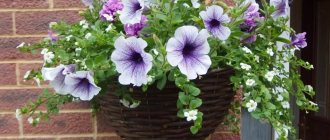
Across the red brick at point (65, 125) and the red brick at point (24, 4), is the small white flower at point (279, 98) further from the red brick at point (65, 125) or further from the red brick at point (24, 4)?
the red brick at point (24, 4)

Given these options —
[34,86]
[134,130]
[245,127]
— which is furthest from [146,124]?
[245,127]

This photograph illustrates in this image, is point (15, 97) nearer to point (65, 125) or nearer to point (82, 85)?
point (65, 125)

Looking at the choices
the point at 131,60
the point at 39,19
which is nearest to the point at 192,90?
the point at 131,60

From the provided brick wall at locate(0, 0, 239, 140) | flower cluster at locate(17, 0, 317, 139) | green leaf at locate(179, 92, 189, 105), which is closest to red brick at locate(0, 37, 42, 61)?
brick wall at locate(0, 0, 239, 140)

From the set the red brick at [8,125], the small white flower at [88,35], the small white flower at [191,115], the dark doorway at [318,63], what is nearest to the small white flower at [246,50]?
the small white flower at [191,115]

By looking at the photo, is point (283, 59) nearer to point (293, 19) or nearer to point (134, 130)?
point (134, 130)

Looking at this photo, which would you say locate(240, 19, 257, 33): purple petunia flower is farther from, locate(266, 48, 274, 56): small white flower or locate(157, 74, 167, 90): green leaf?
locate(157, 74, 167, 90): green leaf
